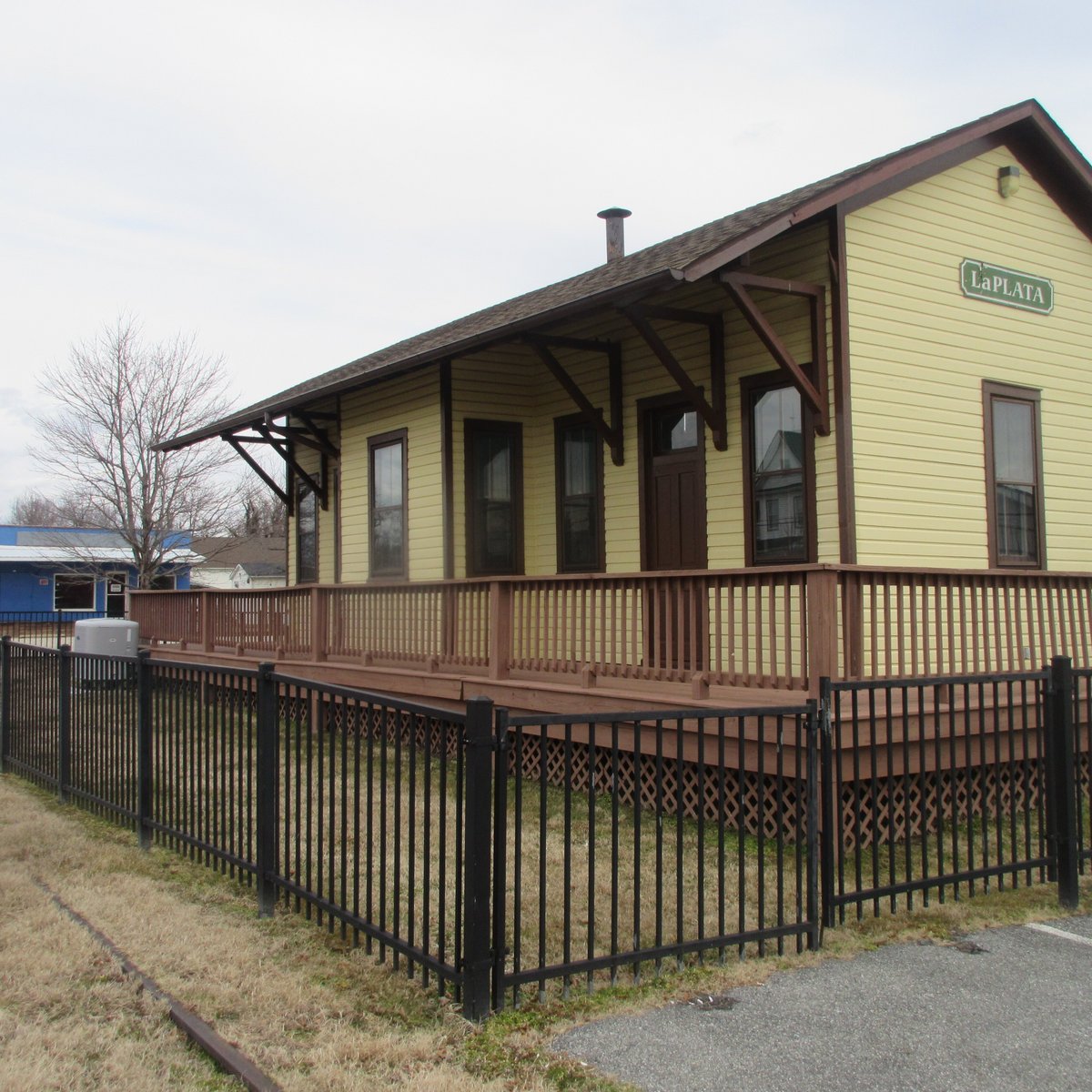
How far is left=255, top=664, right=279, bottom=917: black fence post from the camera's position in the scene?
6.02m

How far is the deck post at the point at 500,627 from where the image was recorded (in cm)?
984

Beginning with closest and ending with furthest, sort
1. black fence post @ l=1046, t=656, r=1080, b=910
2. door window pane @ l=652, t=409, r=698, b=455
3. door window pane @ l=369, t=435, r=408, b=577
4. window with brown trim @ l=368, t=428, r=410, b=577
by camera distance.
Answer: black fence post @ l=1046, t=656, r=1080, b=910
door window pane @ l=652, t=409, r=698, b=455
window with brown trim @ l=368, t=428, r=410, b=577
door window pane @ l=369, t=435, r=408, b=577

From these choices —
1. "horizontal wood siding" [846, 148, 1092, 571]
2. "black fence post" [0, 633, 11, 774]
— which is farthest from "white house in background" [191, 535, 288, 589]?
"horizontal wood siding" [846, 148, 1092, 571]

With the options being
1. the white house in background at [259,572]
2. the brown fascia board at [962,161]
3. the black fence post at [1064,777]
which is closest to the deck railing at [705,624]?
the black fence post at [1064,777]

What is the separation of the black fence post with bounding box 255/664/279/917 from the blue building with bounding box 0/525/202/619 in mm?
36955

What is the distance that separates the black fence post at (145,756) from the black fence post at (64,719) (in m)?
1.79

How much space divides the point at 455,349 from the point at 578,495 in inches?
96.6

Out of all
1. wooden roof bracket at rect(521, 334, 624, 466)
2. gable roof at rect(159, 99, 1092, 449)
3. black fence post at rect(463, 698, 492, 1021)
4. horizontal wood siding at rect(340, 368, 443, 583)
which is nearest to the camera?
black fence post at rect(463, 698, 492, 1021)

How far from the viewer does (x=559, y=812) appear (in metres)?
8.85

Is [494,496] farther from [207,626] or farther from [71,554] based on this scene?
[71,554]

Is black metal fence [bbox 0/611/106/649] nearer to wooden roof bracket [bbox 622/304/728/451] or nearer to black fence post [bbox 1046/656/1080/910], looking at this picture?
wooden roof bracket [bbox 622/304/728/451]

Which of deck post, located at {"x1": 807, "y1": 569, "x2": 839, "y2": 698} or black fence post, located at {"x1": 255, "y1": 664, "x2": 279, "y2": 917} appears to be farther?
deck post, located at {"x1": 807, "y1": 569, "x2": 839, "y2": 698}

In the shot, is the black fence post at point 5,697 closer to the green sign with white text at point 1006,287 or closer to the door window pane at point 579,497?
the door window pane at point 579,497

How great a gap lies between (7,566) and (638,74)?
139 ft
